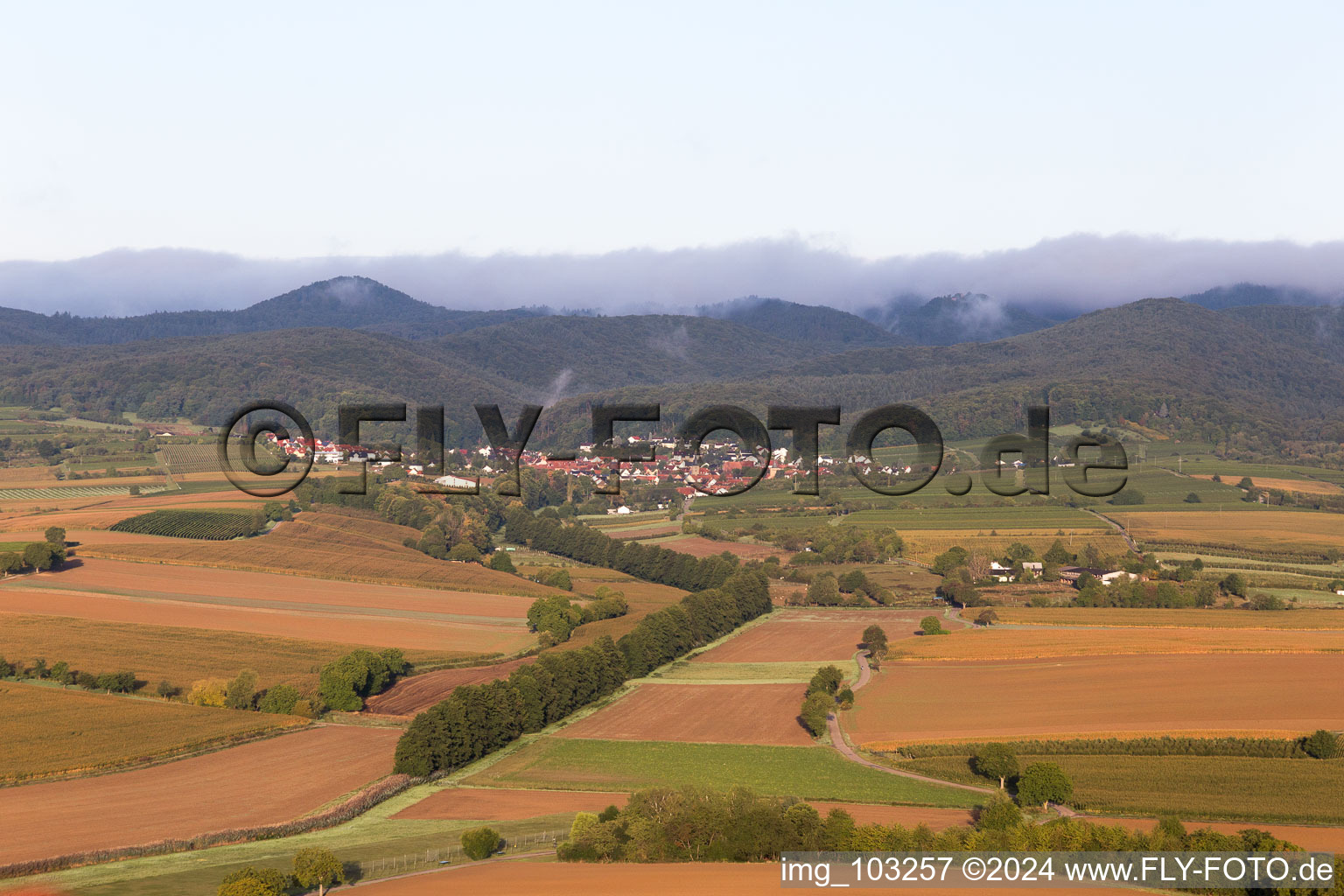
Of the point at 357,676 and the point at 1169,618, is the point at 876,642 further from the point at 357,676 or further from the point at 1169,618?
the point at 357,676

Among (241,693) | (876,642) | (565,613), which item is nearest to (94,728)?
(241,693)

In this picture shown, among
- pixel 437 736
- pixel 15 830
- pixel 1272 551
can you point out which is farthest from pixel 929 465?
pixel 15 830

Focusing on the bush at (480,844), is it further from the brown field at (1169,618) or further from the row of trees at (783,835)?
the brown field at (1169,618)

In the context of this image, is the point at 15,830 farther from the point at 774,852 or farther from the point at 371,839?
the point at 774,852

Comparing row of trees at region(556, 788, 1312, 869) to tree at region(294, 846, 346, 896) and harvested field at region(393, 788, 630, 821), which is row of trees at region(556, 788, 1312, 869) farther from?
tree at region(294, 846, 346, 896)

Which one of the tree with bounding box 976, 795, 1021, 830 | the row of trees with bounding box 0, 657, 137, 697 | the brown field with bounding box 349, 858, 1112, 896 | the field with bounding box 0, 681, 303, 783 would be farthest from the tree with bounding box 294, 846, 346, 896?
the row of trees with bounding box 0, 657, 137, 697

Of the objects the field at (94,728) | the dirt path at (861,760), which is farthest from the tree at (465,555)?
the dirt path at (861,760)
